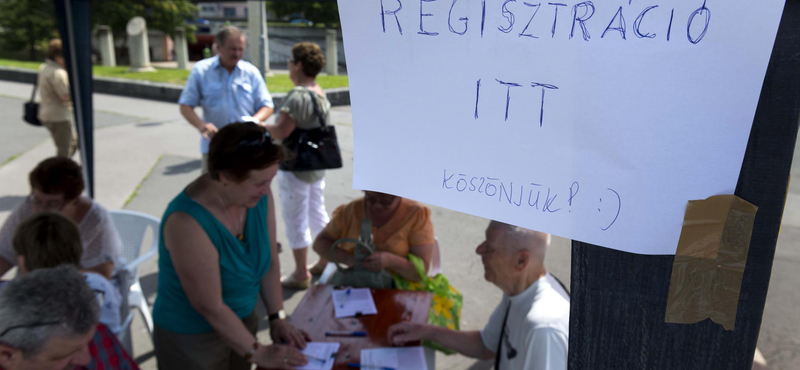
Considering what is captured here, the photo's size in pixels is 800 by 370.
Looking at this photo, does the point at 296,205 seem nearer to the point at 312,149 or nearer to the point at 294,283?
the point at 312,149

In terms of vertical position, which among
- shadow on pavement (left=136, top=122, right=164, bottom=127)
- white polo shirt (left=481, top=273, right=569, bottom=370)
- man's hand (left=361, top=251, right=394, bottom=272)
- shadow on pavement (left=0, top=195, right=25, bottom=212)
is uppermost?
white polo shirt (left=481, top=273, right=569, bottom=370)

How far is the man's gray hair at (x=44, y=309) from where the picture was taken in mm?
1417

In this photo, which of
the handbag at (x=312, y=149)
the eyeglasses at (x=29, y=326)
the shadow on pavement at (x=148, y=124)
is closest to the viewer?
the eyeglasses at (x=29, y=326)

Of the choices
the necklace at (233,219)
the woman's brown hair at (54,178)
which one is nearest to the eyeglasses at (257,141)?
the necklace at (233,219)

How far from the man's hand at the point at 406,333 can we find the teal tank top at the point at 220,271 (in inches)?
24.5

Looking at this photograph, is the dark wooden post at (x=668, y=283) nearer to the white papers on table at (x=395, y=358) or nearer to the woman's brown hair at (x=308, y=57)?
the white papers on table at (x=395, y=358)

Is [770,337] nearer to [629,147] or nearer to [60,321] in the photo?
[629,147]

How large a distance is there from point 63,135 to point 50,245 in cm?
456

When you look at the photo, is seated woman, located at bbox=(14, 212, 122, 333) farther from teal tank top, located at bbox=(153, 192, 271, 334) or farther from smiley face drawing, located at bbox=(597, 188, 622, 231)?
smiley face drawing, located at bbox=(597, 188, 622, 231)

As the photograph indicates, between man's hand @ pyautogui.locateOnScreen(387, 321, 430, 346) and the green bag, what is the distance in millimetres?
219

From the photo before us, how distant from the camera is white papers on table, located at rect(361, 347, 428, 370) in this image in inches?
74.0

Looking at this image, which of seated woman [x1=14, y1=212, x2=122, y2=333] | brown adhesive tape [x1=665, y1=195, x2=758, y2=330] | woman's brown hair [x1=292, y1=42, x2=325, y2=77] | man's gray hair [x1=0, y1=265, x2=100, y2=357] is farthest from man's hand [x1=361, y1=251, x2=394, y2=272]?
brown adhesive tape [x1=665, y1=195, x2=758, y2=330]

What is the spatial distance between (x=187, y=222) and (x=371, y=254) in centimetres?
98

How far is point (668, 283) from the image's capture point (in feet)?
2.22
